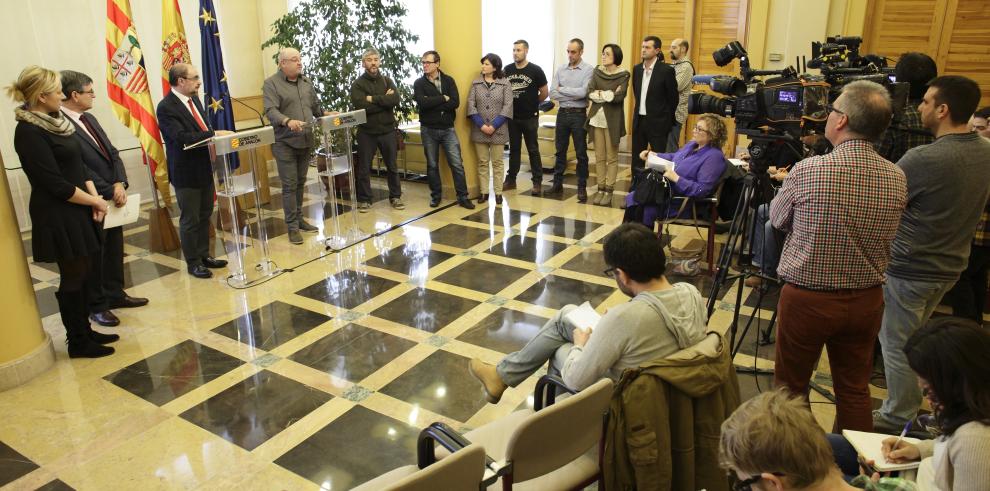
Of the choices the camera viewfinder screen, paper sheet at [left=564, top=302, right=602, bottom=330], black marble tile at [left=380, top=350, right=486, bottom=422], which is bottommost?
black marble tile at [left=380, top=350, right=486, bottom=422]

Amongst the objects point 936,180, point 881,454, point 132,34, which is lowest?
point 881,454

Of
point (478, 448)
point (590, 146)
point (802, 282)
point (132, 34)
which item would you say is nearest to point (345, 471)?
point (478, 448)

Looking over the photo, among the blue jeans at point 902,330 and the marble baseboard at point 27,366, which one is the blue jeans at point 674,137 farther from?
the marble baseboard at point 27,366

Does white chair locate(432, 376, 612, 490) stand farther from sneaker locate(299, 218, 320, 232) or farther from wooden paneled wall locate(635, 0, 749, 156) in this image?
wooden paneled wall locate(635, 0, 749, 156)

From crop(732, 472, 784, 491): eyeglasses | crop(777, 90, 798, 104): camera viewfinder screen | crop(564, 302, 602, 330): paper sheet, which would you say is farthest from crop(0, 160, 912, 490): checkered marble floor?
crop(732, 472, 784, 491): eyeglasses

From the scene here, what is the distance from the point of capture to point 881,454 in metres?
2.06

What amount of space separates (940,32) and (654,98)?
334 cm

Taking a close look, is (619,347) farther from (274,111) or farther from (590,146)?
(590,146)

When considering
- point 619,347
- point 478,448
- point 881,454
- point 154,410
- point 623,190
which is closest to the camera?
point 478,448

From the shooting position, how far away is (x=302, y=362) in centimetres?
387

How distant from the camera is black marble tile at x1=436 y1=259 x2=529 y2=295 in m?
4.93

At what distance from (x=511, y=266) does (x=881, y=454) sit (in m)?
3.43

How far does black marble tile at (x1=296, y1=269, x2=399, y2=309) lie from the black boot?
1.30 metres

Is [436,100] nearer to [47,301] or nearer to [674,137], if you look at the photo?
[674,137]
